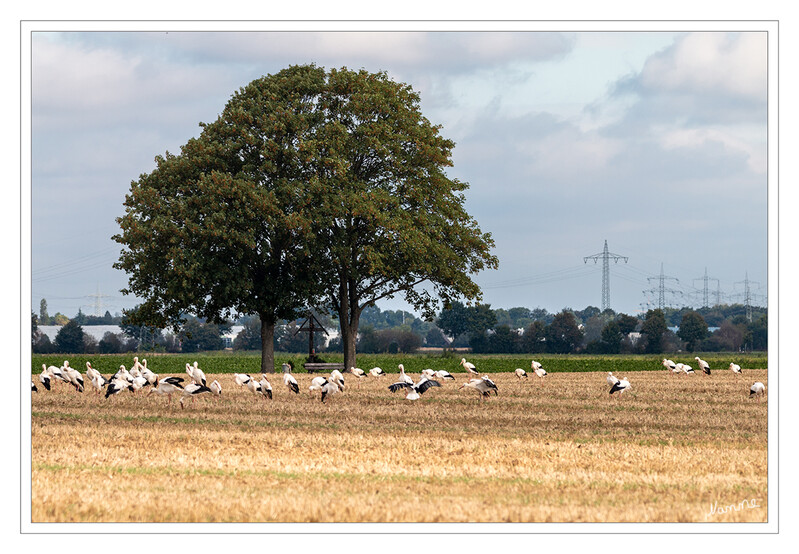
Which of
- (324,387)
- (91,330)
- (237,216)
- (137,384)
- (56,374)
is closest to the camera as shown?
(324,387)

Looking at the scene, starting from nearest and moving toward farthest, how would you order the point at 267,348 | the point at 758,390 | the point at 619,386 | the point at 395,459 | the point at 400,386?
the point at 395,459 → the point at 758,390 → the point at 400,386 → the point at 619,386 → the point at 267,348

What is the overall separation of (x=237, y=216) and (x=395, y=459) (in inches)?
1197

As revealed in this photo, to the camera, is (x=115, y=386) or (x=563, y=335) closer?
(x=115, y=386)

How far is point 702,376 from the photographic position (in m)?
45.6

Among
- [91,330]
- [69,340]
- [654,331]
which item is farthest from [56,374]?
[91,330]

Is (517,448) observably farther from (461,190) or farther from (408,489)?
(461,190)

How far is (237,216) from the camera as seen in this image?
46.1m

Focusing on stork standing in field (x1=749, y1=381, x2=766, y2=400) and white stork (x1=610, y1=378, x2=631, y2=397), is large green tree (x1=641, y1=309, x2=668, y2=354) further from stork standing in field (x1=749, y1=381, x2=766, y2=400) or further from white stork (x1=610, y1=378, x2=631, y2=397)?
white stork (x1=610, y1=378, x2=631, y2=397)

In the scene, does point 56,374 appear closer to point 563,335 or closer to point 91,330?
point 563,335

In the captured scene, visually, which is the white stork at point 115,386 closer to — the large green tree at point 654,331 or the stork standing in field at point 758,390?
the stork standing in field at point 758,390

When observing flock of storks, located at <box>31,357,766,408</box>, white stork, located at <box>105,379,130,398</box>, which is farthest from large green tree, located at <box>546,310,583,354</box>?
white stork, located at <box>105,379,130,398</box>

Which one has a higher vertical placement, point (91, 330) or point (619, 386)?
point (619, 386)

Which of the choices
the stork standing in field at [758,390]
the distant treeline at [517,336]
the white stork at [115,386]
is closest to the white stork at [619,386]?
the stork standing in field at [758,390]
